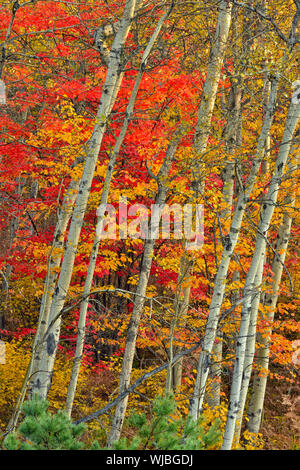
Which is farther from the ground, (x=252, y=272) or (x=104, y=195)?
(x=104, y=195)

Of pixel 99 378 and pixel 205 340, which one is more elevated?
pixel 205 340

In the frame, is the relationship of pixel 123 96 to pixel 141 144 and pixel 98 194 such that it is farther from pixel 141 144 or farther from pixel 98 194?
pixel 98 194

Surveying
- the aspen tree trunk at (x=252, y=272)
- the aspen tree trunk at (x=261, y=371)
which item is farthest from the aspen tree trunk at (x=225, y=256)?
the aspen tree trunk at (x=261, y=371)

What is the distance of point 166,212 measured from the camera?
10438 millimetres

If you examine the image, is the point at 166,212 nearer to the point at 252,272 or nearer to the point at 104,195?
the point at 104,195

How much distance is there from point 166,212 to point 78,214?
4.18m

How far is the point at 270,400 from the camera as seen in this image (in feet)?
41.8

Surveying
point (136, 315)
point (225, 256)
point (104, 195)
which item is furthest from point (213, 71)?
point (136, 315)

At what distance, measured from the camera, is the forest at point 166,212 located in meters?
6.15

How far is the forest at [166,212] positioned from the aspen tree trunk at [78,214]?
0.02 m
